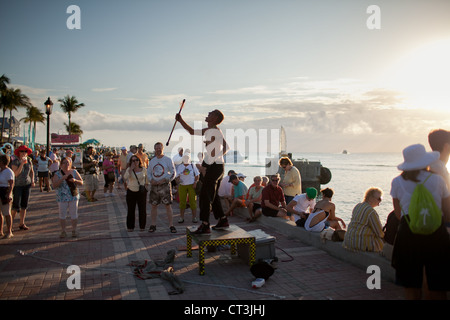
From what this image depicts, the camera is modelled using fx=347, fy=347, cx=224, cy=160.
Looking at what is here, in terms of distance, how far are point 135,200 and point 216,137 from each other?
3.92m

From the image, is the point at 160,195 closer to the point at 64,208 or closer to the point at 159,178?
the point at 159,178

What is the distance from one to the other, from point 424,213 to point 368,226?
239cm

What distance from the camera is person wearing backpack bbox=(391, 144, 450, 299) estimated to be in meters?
3.60

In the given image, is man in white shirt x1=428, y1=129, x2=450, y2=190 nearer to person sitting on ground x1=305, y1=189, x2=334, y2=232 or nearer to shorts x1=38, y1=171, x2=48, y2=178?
person sitting on ground x1=305, y1=189, x2=334, y2=232

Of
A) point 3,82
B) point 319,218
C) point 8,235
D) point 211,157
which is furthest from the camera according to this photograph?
point 3,82

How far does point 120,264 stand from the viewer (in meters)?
6.22

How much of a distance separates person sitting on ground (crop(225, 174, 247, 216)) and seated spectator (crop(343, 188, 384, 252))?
5347 millimetres

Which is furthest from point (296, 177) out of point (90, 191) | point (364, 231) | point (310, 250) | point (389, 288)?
point (90, 191)

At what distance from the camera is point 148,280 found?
5.43 metres

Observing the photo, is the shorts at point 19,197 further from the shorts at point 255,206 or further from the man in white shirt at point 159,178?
the shorts at point 255,206

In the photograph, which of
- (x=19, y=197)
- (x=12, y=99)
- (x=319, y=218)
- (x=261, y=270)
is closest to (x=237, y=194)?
(x=319, y=218)

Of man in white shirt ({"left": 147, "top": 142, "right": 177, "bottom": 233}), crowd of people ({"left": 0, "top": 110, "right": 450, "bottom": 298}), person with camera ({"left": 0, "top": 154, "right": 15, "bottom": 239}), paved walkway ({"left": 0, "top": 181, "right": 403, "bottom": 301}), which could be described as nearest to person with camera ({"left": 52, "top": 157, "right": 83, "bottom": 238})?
crowd of people ({"left": 0, "top": 110, "right": 450, "bottom": 298})

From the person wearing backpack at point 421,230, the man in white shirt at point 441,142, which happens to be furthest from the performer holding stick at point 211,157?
the man in white shirt at point 441,142
